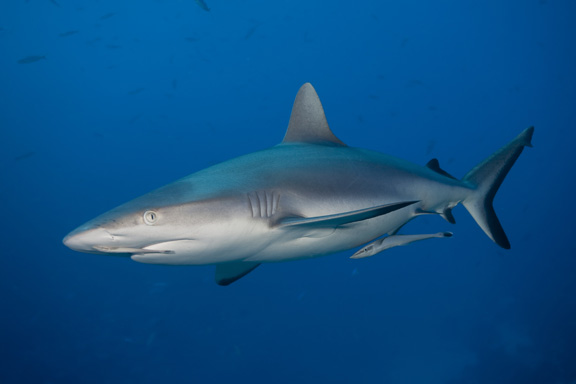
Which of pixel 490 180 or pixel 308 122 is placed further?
pixel 490 180

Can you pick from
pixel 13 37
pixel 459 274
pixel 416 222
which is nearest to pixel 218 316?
pixel 416 222

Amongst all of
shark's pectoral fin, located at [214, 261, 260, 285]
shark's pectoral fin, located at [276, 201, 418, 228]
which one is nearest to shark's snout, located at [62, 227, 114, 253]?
shark's pectoral fin, located at [276, 201, 418, 228]

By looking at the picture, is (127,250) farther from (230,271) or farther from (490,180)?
(490,180)

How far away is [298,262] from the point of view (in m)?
23.4

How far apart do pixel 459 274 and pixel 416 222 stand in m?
10.3

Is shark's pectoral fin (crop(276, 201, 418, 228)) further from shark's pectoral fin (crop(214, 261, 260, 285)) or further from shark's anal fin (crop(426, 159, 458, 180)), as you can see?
shark's anal fin (crop(426, 159, 458, 180))

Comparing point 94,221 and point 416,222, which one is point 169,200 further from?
point 416,222

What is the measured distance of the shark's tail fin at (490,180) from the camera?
335 cm

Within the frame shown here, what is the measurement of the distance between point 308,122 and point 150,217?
1.85m

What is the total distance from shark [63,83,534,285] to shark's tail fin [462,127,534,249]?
0.03 ft

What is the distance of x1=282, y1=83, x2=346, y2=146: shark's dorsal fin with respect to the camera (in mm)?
3133

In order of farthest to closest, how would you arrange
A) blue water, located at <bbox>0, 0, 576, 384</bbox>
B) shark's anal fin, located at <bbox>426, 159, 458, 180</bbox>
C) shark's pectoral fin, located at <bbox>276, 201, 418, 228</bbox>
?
blue water, located at <bbox>0, 0, 576, 384</bbox>, shark's anal fin, located at <bbox>426, 159, 458, 180</bbox>, shark's pectoral fin, located at <bbox>276, 201, 418, 228</bbox>

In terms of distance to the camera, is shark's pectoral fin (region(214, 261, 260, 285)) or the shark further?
shark's pectoral fin (region(214, 261, 260, 285))

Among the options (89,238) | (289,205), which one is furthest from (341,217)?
(89,238)
